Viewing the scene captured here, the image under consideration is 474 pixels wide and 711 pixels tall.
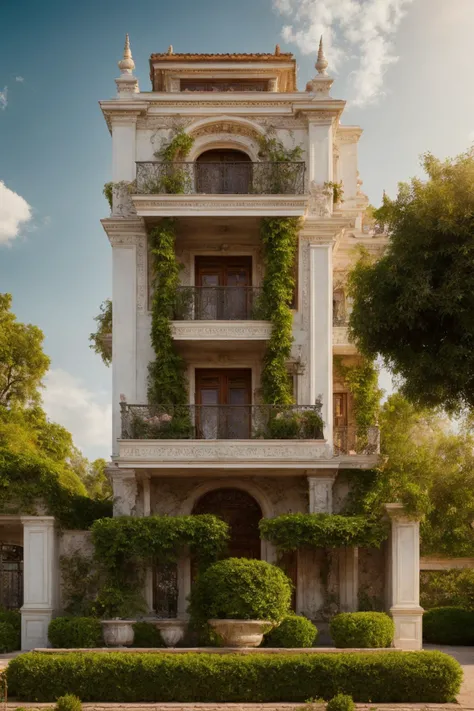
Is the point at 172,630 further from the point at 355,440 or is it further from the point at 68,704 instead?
the point at 355,440

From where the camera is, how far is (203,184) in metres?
29.1

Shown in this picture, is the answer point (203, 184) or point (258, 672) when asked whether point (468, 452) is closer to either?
point (203, 184)

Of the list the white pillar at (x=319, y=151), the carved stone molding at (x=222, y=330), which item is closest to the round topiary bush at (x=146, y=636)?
the carved stone molding at (x=222, y=330)

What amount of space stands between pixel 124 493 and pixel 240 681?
8671 millimetres

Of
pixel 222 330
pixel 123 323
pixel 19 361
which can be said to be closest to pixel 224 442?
pixel 222 330

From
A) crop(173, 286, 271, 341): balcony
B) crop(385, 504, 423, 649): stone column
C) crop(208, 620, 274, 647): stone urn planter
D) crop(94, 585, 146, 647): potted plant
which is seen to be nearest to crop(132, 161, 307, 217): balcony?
crop(173, 286, 271, 341): balcony

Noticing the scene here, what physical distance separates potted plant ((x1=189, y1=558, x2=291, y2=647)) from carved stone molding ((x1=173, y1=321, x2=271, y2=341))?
20.2 feet

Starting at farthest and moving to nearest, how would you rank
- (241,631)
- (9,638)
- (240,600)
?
1. (9,638)
2. (240,600)
3. (241,631)

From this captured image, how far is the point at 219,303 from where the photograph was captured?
28578 millimetres

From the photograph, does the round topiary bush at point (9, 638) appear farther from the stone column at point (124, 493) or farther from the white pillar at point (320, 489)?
the white pillar at point (320, 489)

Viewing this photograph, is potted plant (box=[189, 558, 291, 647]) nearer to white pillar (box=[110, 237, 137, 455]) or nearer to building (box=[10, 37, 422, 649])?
building (box=[10, 37, 422, 649])

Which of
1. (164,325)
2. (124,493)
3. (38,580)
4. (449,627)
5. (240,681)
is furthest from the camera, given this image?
(449,627)

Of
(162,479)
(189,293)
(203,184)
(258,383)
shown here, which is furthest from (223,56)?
(162,479)

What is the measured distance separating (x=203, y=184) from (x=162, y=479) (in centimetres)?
813
